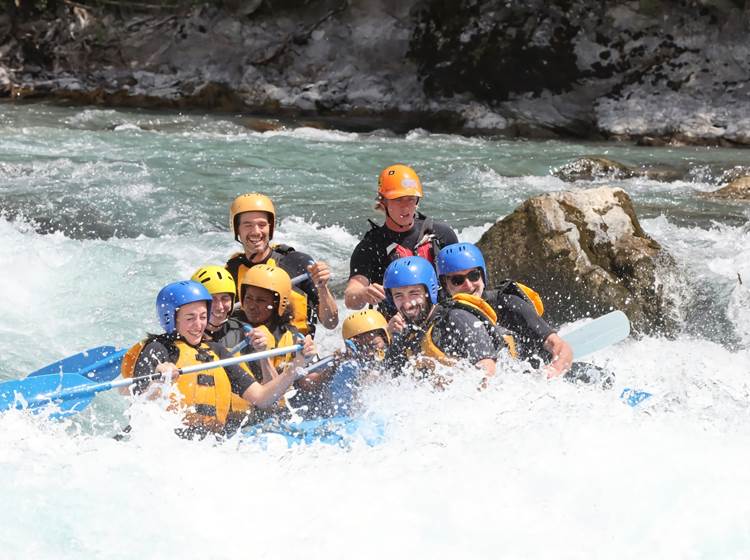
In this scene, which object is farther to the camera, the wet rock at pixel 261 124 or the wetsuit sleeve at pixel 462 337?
the wet rock at pixel 261 124

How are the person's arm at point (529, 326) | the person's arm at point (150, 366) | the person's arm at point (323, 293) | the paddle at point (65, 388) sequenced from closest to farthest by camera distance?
the person's arm at point (150, 366) → the paddle at point (65, 388) → the person's arm at point (529, 326) → the person's arm at point (323, 293)

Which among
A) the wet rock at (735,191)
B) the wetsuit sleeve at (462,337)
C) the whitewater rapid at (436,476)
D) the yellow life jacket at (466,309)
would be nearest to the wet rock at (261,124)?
the wet rock at (735,191)

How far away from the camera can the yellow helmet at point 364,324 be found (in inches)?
190

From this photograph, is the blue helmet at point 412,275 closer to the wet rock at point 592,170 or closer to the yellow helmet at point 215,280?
the yellow helmet at point 215,280

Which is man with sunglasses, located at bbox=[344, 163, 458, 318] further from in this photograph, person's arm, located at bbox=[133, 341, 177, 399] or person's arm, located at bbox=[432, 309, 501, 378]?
person's arm, located at bbox=[133, 341, 177, 399]

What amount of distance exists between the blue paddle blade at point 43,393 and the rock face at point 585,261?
3.23 metres


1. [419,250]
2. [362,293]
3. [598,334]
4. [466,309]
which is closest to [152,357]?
[362,293]

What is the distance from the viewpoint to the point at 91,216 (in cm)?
937

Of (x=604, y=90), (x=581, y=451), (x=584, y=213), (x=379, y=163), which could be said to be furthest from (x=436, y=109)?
(x=581, y=451)

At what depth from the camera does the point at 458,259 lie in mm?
4945

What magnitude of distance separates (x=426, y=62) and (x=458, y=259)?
12.1 metres

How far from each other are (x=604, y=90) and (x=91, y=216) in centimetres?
895

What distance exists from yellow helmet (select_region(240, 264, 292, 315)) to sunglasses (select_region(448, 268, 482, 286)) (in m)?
0.81

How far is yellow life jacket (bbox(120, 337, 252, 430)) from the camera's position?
14.8 feet
